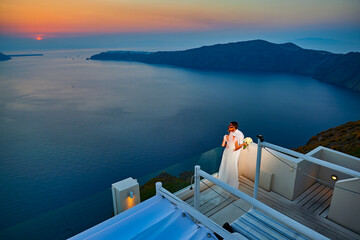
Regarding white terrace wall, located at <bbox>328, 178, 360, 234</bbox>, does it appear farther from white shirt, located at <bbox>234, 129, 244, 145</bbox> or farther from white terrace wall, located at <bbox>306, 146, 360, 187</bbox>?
white shirt, located at <bbox>234, 129, 244, 145</bbox>

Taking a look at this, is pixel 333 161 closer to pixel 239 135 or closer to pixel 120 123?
pixel 239 135

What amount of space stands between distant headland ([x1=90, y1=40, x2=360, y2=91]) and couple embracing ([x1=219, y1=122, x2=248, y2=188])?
94.2 m

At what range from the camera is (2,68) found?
369 ft

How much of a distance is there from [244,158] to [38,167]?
132 ft

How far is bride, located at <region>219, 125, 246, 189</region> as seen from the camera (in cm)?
448

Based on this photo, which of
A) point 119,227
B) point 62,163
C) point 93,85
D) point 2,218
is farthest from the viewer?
point 93,85

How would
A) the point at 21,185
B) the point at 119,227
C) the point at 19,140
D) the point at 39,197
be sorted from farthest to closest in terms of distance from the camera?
the point at 19,140
the point at 21,185
the point at 39,197
the point at 119,227

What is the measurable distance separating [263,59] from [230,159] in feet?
417

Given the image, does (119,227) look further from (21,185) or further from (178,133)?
(178,133)

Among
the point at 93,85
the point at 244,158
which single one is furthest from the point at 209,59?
the point at 244,158

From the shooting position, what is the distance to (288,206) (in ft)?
14.5

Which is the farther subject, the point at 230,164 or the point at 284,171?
the point at 230,164

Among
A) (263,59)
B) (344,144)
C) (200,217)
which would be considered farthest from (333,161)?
(263,59)

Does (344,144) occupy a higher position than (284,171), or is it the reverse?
(284,171)
